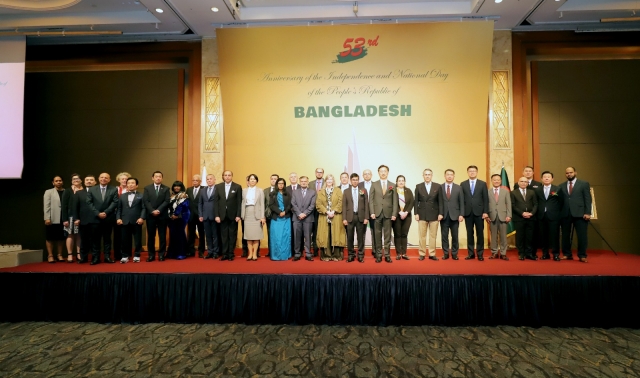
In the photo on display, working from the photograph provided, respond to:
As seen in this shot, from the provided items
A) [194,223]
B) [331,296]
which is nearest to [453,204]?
[331,296]

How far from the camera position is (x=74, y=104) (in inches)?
304

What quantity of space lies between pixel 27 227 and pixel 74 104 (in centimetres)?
290

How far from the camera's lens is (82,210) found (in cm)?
514

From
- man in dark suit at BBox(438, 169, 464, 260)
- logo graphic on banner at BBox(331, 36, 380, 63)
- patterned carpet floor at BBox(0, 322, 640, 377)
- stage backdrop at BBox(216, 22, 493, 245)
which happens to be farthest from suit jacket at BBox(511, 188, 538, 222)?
logo graphic on banner at BBox(331, 36, 380, 63)

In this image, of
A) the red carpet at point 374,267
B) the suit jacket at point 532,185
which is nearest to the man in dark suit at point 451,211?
the red carpet at point 374,267

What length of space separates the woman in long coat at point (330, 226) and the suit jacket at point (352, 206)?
0.09 meters

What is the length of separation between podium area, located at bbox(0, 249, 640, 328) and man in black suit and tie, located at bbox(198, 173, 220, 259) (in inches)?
45.0

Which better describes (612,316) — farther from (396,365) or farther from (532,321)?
(396,365)

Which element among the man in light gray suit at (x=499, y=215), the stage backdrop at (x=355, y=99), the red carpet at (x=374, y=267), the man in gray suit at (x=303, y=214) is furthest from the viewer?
the stage backdrop at (x=355, y=99)

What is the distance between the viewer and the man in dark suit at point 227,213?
17.8 feet

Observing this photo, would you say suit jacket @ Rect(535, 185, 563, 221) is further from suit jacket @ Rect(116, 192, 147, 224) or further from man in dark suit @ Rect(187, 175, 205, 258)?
suit jacket @ Rect(116, 192, 147, 224)

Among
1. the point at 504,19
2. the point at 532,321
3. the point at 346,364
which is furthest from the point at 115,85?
the point at 532,321

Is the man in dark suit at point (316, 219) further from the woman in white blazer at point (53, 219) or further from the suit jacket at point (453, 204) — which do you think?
the woman in white blazer at point (53, 219)

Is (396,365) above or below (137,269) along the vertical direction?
below
